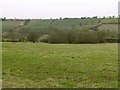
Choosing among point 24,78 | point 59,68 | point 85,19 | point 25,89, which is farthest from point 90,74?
point 85,19

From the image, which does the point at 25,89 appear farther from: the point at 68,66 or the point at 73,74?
the point at 68,66

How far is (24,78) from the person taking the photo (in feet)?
60.2

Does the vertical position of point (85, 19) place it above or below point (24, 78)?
above

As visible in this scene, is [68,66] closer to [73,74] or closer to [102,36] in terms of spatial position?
[73,74]

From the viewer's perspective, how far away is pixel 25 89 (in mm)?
13453

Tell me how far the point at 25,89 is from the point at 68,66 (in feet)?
30.9

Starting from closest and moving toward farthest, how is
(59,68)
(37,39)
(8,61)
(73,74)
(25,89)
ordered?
(25,89) → (73,74) → (59,68) → (8,61) → (37,39)

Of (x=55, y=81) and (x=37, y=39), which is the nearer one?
(x=55, y=81)

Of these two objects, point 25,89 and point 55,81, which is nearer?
point 25,89

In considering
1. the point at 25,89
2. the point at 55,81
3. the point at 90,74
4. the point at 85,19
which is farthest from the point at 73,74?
the point at 85,19

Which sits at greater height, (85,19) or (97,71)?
(85,19)

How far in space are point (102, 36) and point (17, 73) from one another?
5203 cm

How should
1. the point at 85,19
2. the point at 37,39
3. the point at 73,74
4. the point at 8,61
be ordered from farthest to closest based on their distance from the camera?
the point at 85,19, the point at 37,39, the point at 8,61, the point at 73,74

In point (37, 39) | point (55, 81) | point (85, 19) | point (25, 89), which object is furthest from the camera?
point (85, 19)
